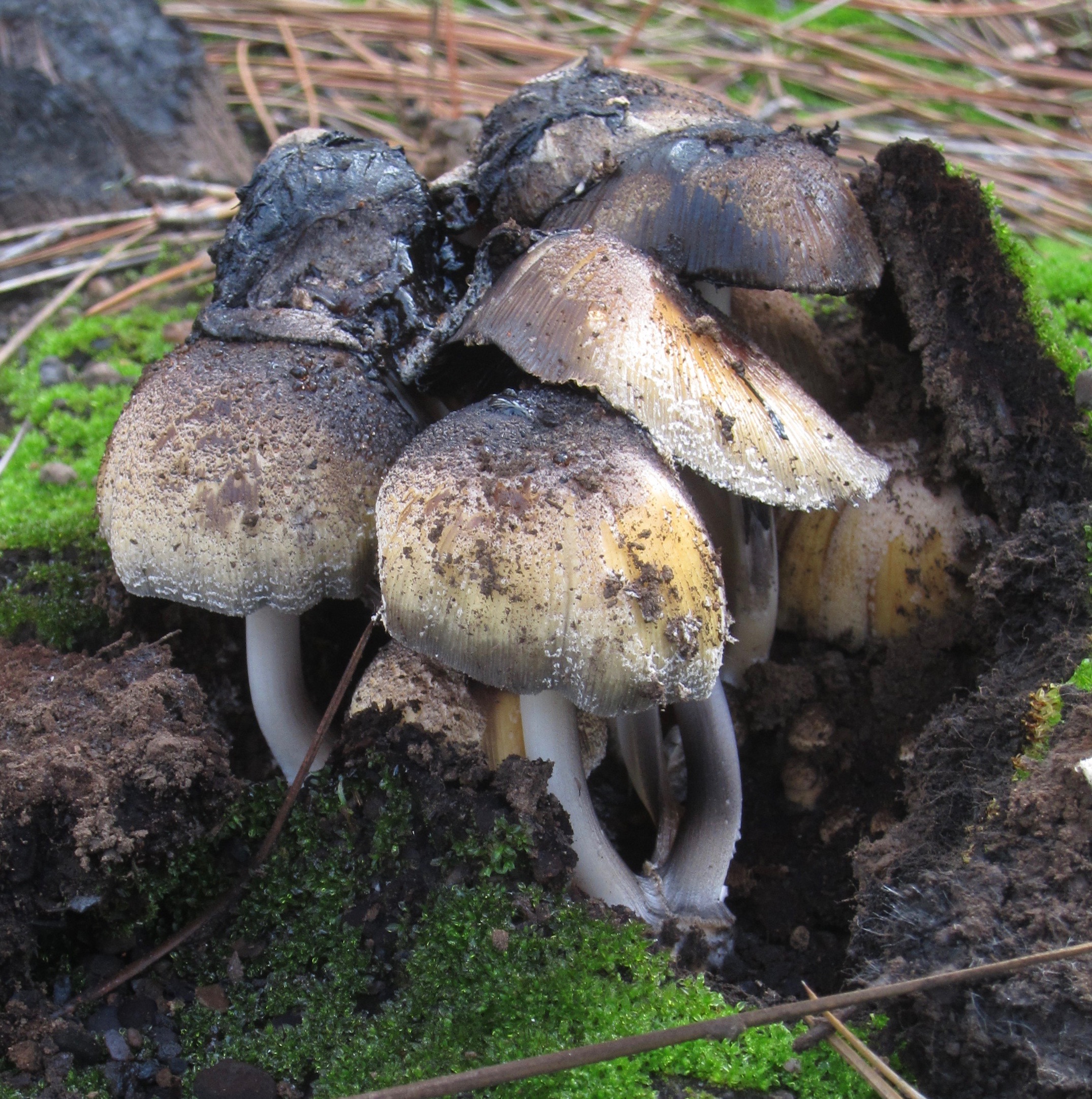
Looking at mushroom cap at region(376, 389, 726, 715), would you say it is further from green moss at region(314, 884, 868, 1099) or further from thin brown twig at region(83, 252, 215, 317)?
thin brown twig at region(83, 252, 215, 317)

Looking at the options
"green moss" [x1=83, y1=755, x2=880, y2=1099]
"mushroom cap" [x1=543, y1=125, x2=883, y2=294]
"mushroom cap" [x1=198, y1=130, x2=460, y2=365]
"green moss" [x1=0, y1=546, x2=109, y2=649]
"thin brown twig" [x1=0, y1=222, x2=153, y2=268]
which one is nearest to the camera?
"green moss" [x1=83, y1=755, x2=880, y2=1099]

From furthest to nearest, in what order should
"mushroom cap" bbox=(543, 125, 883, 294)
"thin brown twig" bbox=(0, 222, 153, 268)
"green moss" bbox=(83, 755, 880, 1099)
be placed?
"thin brown twig" bbox=(0, 222, 153, 268)
"mushroom cap" bbox=(543, 125, 883, 294)
"green moss" bbox=(83, 755, 880, 1099)

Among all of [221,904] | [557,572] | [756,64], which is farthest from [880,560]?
[756,64]

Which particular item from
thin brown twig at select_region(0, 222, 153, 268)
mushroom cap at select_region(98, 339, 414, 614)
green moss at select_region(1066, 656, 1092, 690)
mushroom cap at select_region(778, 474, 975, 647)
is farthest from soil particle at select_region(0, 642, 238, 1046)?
thin brown twig at select_region(0, 222, 153, 268)

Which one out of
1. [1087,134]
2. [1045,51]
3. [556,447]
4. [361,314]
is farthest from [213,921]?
[1045,51]

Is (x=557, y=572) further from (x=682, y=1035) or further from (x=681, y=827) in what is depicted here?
(x=681, y=827)

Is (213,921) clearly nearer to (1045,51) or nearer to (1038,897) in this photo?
(1038,897)

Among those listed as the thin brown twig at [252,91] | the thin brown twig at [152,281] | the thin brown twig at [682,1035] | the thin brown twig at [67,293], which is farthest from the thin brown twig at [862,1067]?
the thin brown twig at [252,91]
